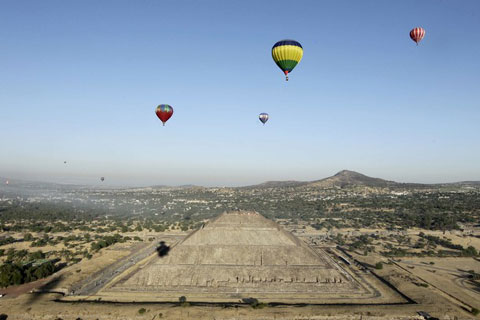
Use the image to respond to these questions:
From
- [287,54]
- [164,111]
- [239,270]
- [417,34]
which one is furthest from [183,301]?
A: [417,34]

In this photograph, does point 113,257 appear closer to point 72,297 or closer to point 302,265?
point 72,297

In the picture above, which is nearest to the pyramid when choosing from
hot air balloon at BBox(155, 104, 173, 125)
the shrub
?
the shrub

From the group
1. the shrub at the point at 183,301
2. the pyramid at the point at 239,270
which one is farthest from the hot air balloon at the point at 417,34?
the shrub at the point at 183,301

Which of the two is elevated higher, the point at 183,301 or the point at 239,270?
the point at 239,270

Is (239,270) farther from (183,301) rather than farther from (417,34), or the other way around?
(417,34)

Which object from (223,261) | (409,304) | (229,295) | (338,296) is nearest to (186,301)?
(229,295)

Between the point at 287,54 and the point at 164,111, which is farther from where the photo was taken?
the point at 164,111
